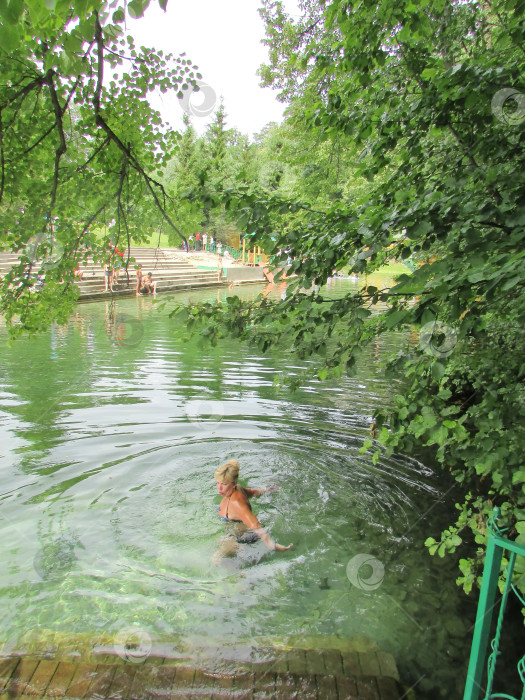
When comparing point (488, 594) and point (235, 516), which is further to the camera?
point (235, 516)

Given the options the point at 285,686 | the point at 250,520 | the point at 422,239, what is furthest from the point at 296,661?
the point at 422,239

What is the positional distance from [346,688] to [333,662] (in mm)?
237

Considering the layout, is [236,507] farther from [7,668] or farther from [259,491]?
[7,668]

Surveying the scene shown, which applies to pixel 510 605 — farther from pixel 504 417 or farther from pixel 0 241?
pixel 0 241

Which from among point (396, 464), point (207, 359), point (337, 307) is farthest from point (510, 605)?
point (207, 359)

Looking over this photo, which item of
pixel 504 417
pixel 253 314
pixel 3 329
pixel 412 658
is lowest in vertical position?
pixel 412 658

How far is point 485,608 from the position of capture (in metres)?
2.22

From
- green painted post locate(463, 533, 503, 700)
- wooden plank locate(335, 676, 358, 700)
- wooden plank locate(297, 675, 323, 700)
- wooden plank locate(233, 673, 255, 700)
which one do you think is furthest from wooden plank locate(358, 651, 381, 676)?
green painted post locate(463, 533, 503, 700)

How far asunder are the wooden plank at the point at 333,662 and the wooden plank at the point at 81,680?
169cm

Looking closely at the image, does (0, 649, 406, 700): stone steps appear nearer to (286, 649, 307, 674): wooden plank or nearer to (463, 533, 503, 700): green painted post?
(286, 649, 307, 674): wooden plank

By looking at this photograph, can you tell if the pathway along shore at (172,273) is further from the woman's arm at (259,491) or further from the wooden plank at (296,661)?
the wooden plank at (296,661)

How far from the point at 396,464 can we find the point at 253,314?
4.64m

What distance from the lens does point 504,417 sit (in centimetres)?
343

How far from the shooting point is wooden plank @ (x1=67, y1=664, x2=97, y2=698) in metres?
3.19
